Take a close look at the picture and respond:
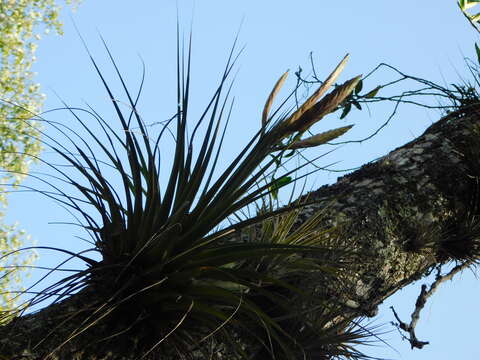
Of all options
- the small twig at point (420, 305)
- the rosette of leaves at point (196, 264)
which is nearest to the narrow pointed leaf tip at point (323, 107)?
the rosette of leaves at point (196, 264)

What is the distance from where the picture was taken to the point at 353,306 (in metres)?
1.97

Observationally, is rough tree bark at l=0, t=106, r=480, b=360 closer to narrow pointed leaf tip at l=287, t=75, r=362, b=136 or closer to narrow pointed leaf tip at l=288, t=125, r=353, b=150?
narrow pointed leaf tip at l=288, t=125, r=353, b=150

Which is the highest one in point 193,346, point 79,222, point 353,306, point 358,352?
point 79,222

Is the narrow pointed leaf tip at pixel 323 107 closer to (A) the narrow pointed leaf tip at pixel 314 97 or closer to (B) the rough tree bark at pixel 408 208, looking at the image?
(A) the narrow pointed leaf tip at pixel 314 97

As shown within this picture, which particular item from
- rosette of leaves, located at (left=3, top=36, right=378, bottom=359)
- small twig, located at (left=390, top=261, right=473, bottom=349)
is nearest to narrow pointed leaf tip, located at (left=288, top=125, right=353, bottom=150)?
rosette of leaves, located at (left=3, top=36, right=378, bottom=359)

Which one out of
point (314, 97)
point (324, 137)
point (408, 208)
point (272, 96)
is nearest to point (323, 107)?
point (314, 97)

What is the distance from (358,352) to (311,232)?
38cm

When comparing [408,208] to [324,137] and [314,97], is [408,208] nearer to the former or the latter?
[324,137]

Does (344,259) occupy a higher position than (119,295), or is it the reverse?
(119,295)

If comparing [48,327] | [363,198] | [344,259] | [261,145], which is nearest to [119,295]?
[48,327]

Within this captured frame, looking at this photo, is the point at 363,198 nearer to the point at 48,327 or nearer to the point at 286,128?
the point at 286,128

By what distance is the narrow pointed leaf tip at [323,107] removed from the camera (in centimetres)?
166

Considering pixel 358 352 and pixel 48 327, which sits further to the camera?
pixel 358 352

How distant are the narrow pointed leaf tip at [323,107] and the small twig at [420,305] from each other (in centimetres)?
88
